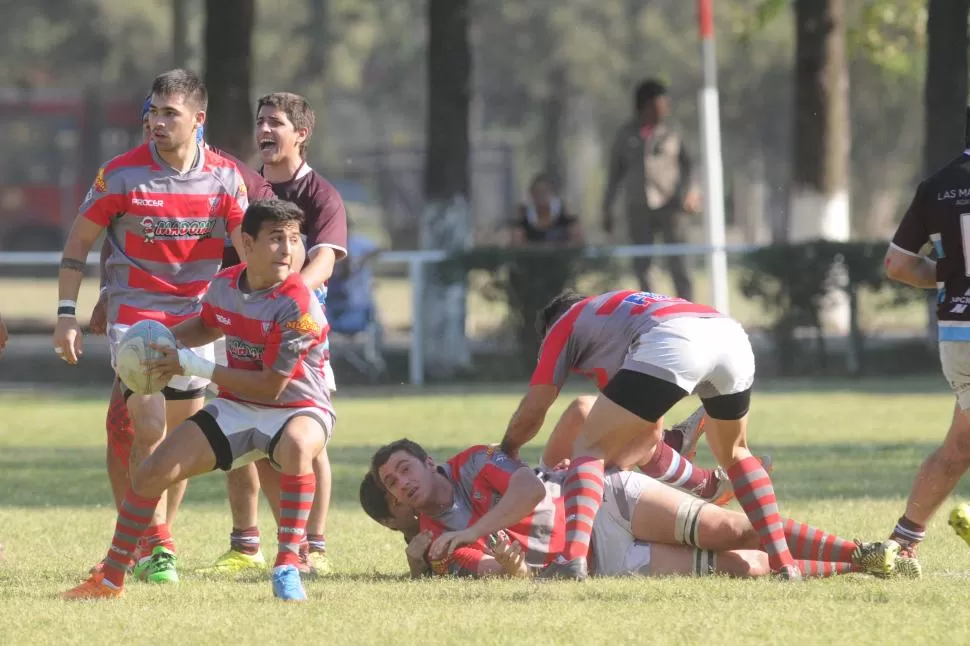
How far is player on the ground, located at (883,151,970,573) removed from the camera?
6930 millimetres

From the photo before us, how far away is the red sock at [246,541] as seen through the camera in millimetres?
7742

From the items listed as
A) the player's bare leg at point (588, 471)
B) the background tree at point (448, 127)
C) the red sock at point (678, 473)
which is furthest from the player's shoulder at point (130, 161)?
the background tree at point (448, 127)

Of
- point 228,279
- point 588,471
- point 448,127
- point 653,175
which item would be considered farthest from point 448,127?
point 588,471

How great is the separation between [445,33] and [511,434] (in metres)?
13.4

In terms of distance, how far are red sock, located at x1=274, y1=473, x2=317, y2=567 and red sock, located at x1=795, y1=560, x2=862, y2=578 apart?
196 cm

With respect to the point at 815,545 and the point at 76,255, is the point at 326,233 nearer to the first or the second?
the point at 76,255

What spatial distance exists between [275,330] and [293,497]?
646mm

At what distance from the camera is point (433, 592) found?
6738 mm

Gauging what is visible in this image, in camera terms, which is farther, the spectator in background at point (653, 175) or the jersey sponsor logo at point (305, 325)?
the spectator in background at point (653, 175)

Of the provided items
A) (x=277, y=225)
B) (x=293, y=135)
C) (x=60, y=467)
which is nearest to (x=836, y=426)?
(x=60, y=467)

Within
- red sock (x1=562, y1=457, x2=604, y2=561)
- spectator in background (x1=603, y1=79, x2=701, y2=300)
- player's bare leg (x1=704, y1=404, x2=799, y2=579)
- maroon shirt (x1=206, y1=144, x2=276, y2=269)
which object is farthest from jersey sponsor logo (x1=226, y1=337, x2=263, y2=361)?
spectator in background (x1=603, y1=79, x2=701, y2=300)

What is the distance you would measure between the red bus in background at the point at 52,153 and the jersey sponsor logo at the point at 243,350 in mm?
36736

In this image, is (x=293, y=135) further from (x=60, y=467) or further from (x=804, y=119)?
(x=804, y=119)

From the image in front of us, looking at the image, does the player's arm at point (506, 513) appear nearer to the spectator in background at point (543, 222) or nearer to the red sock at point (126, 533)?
the red sock at point (126, 533)
